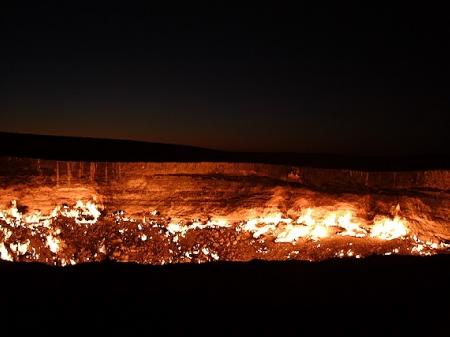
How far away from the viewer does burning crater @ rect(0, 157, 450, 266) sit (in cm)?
1147

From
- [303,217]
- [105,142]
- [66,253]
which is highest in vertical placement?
[105,142]

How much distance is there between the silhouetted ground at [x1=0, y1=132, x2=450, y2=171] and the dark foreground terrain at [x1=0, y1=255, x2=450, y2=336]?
8710 mm

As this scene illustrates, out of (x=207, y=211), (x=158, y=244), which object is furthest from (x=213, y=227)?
(x=158, y=244)

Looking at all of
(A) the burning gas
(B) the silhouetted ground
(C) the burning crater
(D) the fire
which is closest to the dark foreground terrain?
(C) the burning crater

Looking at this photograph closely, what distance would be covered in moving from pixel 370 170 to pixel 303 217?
2720 millimetres

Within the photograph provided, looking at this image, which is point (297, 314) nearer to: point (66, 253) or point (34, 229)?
point (66, 253)

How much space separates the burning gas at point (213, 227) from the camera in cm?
1146

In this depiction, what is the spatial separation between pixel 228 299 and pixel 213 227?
8955 mm

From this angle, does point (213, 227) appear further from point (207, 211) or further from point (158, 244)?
point (158, 244)

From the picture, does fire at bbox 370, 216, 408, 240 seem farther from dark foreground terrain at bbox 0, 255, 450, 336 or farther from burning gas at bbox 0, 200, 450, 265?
dark foreground terrain at bbox 0, 255, 450, 336

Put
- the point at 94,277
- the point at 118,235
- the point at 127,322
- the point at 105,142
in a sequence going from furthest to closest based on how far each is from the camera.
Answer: the point at 105,142
the point at 118,235
the point at 94,277
the point at 127,322

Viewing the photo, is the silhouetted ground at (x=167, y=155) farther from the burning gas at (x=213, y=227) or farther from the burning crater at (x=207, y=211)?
the burning gas at (x=213, y=227)

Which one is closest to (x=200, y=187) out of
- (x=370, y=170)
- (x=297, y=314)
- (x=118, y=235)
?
(x=118, y=235)

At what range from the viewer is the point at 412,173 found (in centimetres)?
1158
